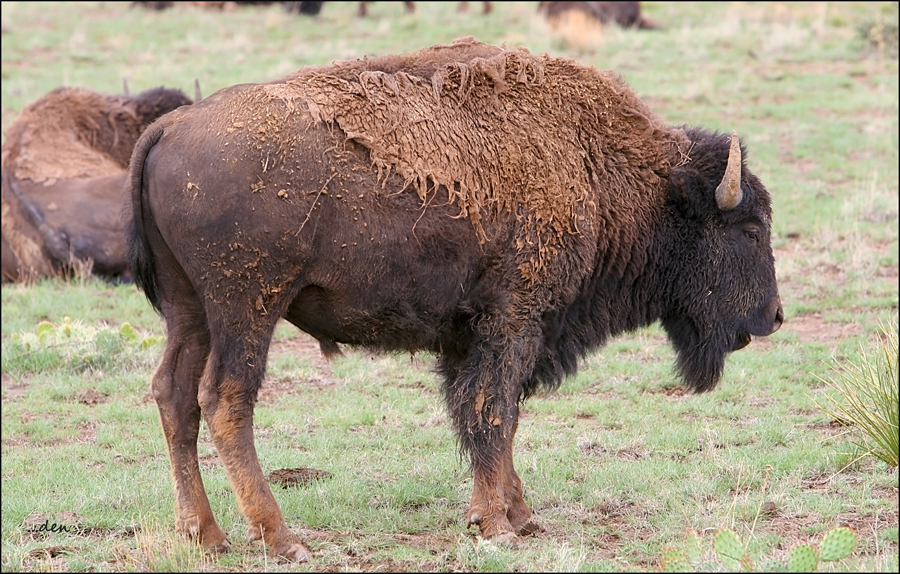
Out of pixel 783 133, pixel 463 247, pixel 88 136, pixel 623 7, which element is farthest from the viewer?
pixel 623 7

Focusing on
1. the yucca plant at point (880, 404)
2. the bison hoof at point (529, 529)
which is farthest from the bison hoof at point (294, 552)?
the yucca plant at point (880, 404)

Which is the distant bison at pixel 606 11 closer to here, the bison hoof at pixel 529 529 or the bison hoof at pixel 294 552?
the bison hoof at pixel 529 529

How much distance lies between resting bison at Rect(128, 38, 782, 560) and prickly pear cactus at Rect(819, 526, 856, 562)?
1.56m

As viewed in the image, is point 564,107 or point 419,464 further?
point 419,464

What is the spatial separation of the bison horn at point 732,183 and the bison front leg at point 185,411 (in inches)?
116

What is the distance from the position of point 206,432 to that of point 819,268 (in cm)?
664

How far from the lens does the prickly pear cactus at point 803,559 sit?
4379mm

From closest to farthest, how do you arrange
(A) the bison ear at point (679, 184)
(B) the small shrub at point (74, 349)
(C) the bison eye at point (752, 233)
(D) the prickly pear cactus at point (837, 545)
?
1. (D) the prickly pear cactus at point (837, 545)
2. (A) the bison ear at point (679, 184)
3. (C) the bison eye at point (752, 233)
4. (B) the small shrub at point (74, 349)

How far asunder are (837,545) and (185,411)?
318cm

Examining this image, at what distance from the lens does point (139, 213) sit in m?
5.24

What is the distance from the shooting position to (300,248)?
5.05 m

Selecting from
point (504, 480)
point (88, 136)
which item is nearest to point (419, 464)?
point (504, 480)

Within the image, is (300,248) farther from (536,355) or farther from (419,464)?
(419,464)

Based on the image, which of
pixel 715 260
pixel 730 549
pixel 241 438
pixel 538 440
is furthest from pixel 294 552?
pixel 715 260
